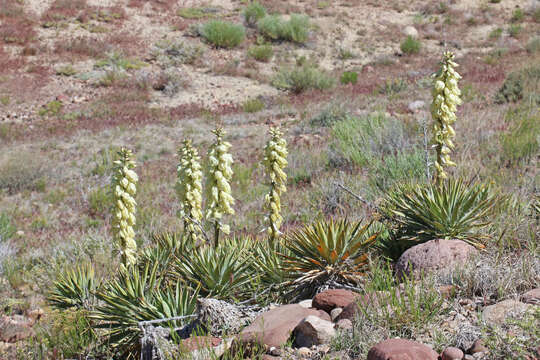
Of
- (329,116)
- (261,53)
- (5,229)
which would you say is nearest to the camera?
(5,229)

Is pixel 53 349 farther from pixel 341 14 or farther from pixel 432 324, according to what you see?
pixel 341 14

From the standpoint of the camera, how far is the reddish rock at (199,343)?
3132mm

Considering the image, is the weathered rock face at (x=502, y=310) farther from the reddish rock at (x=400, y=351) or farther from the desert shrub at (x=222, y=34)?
the desert shrub at (x=222, y=34)

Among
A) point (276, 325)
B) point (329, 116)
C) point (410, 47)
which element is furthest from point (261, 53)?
point (276, 325)

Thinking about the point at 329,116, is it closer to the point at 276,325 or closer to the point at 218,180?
the point at 218,180

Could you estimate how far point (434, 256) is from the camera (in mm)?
3879

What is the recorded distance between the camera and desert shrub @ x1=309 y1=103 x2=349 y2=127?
13541mm

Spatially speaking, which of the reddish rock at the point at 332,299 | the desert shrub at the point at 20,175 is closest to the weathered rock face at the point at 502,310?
the reddish rock at the point at 332,299

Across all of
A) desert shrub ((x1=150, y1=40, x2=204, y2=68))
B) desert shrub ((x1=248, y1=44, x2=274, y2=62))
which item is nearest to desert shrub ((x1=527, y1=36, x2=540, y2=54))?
desert shrub ((x1=248, y1=44, x2=274, y2=62))

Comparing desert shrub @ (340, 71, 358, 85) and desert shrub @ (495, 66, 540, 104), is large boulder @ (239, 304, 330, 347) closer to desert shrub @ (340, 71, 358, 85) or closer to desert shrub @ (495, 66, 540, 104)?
desert shrub @ (495, 66, 540, 104)

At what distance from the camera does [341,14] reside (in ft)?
95.8

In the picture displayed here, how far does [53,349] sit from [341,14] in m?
28.1

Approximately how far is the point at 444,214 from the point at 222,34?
2168cm

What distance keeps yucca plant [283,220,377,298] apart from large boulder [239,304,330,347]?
0.48 metres
